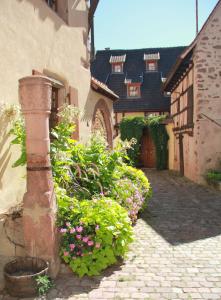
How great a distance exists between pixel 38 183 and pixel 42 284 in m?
1.11

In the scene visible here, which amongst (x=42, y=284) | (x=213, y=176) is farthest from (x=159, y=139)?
(x=42, y=284)

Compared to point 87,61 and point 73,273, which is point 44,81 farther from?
point 87,61

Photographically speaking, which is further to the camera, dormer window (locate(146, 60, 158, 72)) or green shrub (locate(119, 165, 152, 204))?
dormer window (locate(146, 60, 158, 72))

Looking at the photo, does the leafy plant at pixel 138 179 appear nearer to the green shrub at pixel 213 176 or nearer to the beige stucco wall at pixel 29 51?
the beige stucco wall at pixel 29 51

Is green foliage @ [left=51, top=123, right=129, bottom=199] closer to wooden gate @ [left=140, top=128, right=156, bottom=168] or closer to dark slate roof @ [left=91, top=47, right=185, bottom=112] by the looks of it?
wooden gate @ [left=140, top=128, right=156, bottom=168]

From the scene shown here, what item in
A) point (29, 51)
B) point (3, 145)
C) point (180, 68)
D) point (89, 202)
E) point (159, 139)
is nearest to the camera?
point (89, 202)

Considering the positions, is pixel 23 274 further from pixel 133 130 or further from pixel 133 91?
pixel 133 91

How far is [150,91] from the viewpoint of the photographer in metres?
21.8

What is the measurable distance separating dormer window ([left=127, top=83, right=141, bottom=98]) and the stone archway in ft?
37.1

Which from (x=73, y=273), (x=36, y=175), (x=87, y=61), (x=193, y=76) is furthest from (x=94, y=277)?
(x=193, y=76)

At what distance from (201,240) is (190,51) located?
839cm

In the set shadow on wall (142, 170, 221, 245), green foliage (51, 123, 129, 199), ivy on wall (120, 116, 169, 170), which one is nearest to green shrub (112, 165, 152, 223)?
green foliage (51, 123, 129, 199)

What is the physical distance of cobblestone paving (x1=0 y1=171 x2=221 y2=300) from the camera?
11.8 feet

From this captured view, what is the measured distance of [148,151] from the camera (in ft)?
63.9
